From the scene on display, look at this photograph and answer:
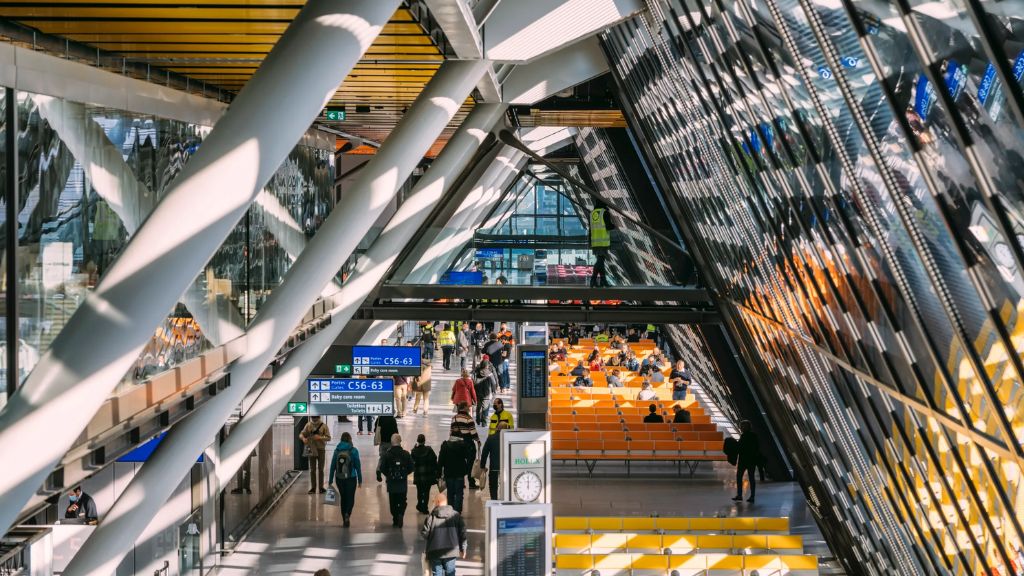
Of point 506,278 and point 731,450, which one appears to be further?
point 506,278

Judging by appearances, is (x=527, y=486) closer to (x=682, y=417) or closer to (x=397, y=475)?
(x=397, y=475)

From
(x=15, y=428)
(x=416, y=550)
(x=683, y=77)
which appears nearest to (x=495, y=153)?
(x=416, y=550)

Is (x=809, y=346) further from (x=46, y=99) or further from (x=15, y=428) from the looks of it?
(x=15, y=428)

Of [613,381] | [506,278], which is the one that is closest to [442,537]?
[506,278]

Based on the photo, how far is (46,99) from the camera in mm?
5695

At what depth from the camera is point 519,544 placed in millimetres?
12977

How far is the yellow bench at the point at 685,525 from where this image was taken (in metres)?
15.2

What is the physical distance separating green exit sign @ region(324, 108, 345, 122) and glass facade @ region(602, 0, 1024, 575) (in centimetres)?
416

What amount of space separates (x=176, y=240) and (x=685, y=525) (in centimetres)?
1248

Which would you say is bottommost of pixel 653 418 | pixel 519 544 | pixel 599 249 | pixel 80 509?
pixel 519 544

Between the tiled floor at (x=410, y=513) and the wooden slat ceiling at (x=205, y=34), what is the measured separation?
19.3ft

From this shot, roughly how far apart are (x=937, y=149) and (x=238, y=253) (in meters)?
6.99

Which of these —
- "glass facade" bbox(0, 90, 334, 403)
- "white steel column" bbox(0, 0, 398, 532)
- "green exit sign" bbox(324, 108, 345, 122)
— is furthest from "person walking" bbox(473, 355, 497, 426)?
"white steel column" bbox(0, 0, 398, 532)

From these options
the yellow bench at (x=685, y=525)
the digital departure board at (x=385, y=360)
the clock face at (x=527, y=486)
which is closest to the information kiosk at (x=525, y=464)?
the clock face at (x=527, y=486)
